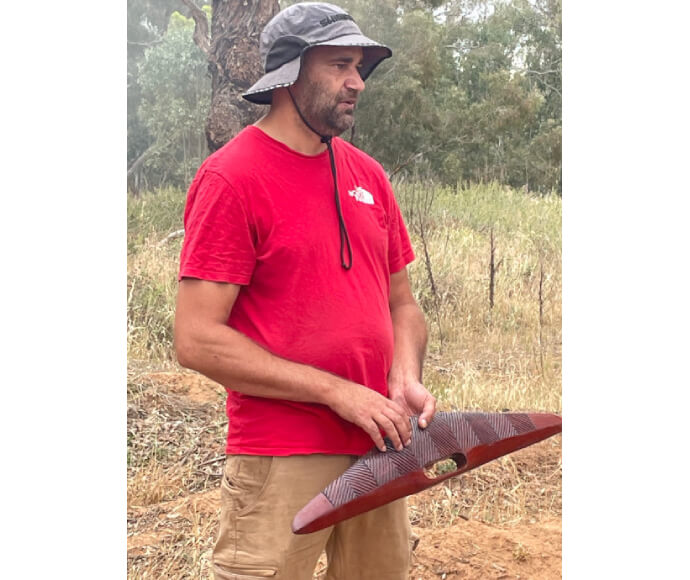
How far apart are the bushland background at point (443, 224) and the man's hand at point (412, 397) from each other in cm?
153

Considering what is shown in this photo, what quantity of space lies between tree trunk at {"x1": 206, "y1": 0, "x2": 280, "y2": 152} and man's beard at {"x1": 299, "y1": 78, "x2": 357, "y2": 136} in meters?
1.73

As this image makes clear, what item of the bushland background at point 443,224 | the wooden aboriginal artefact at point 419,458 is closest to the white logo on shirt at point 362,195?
the wooden aboriginal artefact at point 419,458

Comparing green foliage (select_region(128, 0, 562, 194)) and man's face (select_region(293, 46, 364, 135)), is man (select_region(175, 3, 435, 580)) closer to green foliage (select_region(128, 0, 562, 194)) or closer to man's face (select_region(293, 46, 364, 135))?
man's face (select_region(293, 46, 364, 135))

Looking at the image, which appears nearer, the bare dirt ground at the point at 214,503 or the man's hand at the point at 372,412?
the man's hand at the point at 372,412

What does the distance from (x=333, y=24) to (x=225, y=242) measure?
0.56 metres

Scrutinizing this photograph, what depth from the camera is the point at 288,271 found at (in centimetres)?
184

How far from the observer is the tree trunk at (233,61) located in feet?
11.8

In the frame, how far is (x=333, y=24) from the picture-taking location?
1.93 m

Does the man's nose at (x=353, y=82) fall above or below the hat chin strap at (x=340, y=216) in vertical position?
above

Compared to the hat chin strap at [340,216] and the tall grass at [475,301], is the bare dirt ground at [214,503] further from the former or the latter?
the hat chin strap at [340,216]

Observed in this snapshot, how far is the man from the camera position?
1.79 m

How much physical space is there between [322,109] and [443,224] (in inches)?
82.6

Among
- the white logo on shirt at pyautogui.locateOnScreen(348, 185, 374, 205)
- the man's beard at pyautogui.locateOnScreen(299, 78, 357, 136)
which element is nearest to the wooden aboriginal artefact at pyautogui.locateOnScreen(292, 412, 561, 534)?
the white logo on shirt at pyautogui.locateOnScreen(348, 185, 374, 205)

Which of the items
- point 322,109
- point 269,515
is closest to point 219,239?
point 322,109
